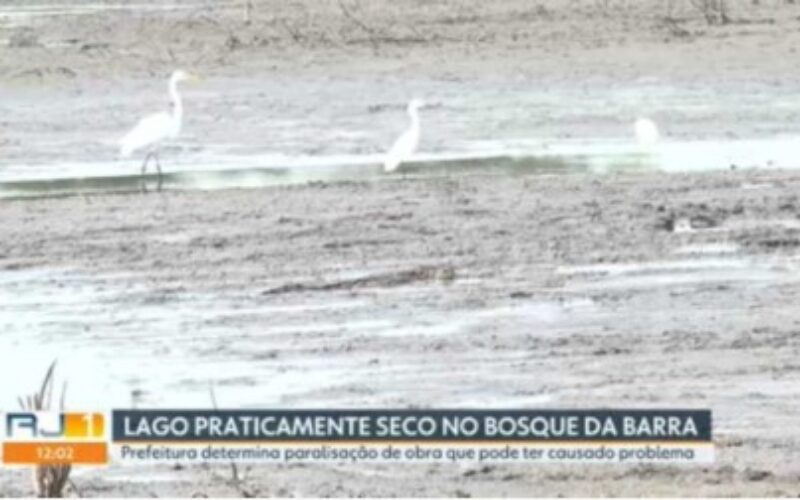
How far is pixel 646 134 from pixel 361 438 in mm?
10894

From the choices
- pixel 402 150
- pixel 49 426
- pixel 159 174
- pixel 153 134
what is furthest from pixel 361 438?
pixel 153 134

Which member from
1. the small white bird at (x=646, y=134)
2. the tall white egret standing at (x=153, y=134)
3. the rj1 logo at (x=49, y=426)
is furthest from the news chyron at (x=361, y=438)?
the small white bird at (x=646, y=134)

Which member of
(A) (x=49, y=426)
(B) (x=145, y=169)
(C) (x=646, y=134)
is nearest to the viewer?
(A) (x=49, y=426)

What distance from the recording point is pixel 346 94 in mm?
25891

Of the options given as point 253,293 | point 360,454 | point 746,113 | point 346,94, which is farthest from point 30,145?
point 360,454

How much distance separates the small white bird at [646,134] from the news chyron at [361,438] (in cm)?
1011

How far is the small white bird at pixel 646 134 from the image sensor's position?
72.2 ft

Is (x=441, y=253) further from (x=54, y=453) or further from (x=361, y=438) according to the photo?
(x=54, y=453)

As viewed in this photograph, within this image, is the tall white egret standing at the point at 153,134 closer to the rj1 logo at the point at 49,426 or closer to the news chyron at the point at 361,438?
the news chyron at the point at 361,438

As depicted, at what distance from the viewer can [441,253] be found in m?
17.2

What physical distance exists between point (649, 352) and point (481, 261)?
2869 mm

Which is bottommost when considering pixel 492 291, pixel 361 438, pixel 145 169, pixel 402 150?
pixel 361 438

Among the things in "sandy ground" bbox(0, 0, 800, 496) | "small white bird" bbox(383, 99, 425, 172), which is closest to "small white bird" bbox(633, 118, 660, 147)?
"sandy ground" bbox(0, 0, 800, 496)

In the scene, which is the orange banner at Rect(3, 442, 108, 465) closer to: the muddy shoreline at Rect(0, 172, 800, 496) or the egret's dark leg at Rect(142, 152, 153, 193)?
the muddy shoreline at Rect(0, 172, 800, 496)
